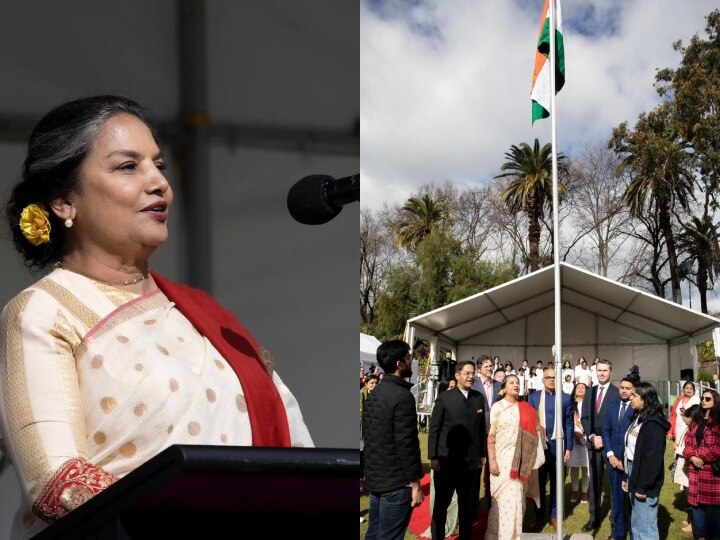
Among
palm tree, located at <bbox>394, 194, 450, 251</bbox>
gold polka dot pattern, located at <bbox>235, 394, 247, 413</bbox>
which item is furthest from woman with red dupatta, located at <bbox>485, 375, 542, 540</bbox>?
gold polka dot pattern, located at <bbox>235, 394, 247, 413</bbox>

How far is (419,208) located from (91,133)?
2212mm

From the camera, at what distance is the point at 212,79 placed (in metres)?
1.47

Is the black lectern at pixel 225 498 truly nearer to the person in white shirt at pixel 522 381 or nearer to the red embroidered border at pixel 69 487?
the red embroidered border at pixel 69 487

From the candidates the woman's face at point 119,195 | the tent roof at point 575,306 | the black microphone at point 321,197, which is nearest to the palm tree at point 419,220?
the tent roof at point 575,306

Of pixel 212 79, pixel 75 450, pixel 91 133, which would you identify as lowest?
pixel 75 450

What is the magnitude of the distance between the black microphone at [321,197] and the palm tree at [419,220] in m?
2.07

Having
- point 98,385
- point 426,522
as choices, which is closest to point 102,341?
point 98,385

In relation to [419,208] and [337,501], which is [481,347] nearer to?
[419,208]

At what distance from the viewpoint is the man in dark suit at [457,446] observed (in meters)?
3.24

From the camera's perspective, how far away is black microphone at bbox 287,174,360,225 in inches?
31.0

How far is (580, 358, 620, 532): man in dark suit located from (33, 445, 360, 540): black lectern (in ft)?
10.2

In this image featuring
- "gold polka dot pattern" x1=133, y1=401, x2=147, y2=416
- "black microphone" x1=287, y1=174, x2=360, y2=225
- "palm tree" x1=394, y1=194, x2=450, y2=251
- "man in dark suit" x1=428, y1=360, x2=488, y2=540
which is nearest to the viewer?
"black microphone" x1=287, y1=174, x2=360, y2=225

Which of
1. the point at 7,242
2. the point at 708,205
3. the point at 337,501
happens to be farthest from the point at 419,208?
the point at 337,501

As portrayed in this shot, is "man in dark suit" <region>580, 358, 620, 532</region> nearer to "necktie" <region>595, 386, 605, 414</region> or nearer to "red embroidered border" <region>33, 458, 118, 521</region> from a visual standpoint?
"necktie" <region>595, 386, 605, 414</region>
